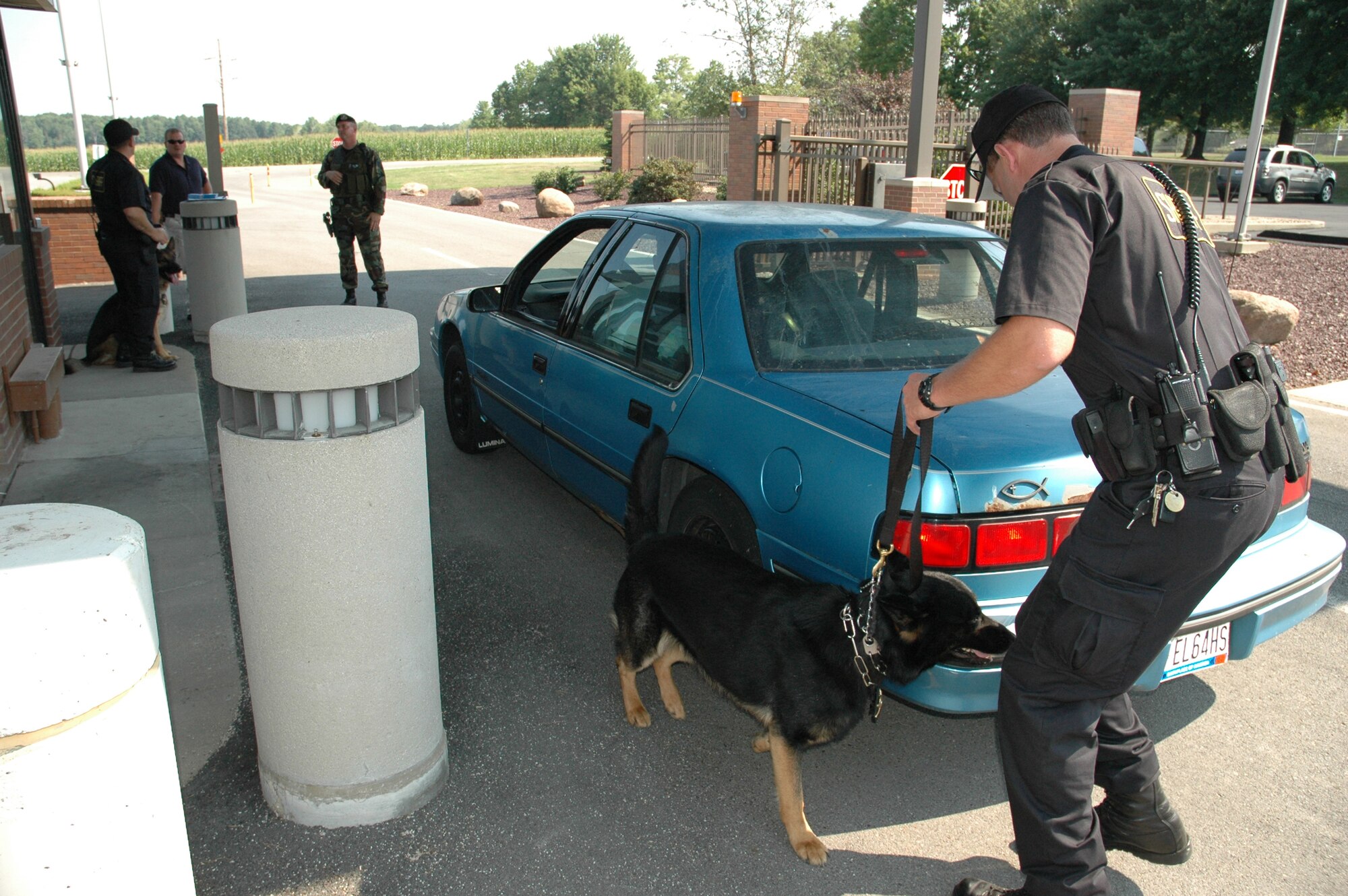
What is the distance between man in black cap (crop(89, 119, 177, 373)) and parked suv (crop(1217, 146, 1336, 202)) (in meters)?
31.4

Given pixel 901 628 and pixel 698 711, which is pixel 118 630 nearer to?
pixel 901 628

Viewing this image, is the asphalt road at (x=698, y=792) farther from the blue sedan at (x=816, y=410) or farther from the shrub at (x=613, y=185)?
the shrub at (x=613, y=185)

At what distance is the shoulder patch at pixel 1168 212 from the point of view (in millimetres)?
2258

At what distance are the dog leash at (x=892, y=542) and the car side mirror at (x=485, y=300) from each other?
3.24 m

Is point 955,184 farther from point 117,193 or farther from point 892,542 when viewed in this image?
point 892,542

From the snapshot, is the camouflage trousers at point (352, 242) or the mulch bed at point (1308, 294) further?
the camouflage trousers at point (352, 242)

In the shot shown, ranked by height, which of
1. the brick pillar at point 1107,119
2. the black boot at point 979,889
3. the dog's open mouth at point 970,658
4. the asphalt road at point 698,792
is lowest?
the asphalt road at point 698,792

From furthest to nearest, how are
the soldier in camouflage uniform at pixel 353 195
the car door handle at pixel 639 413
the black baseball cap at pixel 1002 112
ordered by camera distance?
the soldier in camouflage uniform at pixel 353 195
the car door handle at pixel 639 413
the black baseball cap at pixel 1002 112

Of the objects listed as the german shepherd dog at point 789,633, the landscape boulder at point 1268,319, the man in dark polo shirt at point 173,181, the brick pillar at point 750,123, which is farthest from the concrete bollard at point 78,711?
the brick pillar at point 750,123

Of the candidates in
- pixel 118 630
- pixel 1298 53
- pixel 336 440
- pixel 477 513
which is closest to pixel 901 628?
pixel 336 440

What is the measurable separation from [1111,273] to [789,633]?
1.25 meters

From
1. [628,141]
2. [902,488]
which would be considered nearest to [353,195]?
[902,488]

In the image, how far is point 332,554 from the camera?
2.70 m

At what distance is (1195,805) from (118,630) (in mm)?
2990
